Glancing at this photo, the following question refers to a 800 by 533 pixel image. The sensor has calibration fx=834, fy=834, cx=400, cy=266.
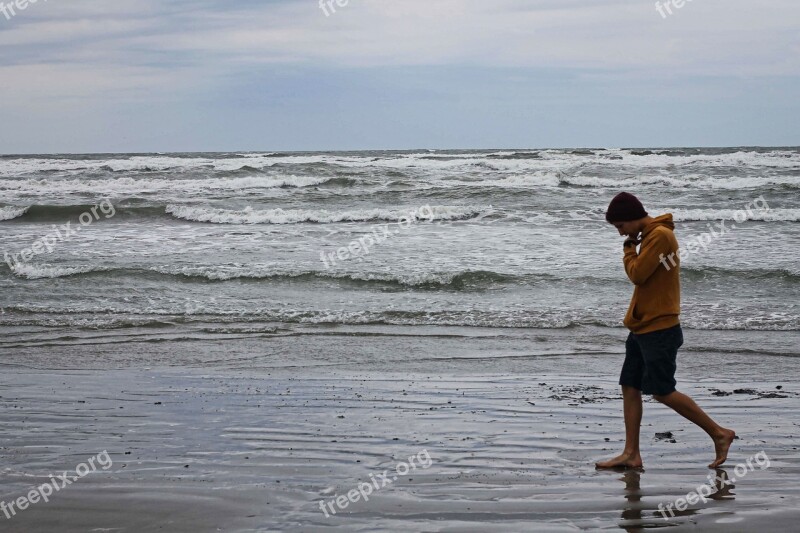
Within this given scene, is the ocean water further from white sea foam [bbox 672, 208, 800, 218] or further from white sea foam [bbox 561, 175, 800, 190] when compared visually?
white sea foam [bbox 561, 175, 800, 190]

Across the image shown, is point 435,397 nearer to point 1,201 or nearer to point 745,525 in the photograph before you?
point 745,525

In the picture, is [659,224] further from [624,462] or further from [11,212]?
[11,212]

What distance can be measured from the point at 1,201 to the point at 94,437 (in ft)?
79.4

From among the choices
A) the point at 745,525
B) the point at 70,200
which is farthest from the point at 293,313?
the point at 70,200

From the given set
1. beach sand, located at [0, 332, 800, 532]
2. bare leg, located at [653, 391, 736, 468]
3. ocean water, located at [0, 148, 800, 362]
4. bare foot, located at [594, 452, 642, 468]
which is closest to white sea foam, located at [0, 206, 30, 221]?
ocean water, located at [0, 148, 800, 362]

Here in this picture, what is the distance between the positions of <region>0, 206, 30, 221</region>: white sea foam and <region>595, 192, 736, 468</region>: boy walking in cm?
2203

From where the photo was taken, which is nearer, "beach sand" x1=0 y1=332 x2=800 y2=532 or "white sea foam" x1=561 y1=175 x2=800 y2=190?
"beach sand" x1=0 y1=332 x2=800 y2=532

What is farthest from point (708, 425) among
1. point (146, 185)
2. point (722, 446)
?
point (146, 185)

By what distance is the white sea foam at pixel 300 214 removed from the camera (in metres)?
21.4

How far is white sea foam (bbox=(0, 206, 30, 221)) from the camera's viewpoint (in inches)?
911

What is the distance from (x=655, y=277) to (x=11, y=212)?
22.5 meters

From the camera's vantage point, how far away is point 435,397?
6.47 m

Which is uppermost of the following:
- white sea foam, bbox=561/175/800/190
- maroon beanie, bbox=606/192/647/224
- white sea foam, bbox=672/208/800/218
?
white sea foam, bbox=561/175/800/190

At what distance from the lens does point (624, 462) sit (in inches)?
185
